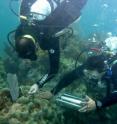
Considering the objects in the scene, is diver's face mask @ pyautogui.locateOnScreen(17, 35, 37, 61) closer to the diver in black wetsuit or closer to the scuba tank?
the scuba tank

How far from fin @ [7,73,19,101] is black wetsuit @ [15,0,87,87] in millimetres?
900

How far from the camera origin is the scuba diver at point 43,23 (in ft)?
17.5

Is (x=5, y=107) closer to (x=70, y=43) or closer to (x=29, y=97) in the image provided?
(x=29, y=97)

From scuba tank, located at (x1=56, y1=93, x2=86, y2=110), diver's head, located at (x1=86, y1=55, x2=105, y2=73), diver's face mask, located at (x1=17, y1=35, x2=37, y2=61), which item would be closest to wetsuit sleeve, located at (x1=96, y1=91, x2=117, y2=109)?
scuba tank, located at (x1=56, y1=93, x2=86, y2=110)

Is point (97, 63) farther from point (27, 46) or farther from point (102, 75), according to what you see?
point (27, 46)

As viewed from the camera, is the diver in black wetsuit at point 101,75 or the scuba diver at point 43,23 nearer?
the scuba diver at point 43,23

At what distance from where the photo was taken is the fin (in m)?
6.45

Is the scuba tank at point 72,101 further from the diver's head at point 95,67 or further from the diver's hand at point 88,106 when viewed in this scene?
the diver's head at point 95,67

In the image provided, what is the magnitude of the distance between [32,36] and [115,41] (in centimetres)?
281

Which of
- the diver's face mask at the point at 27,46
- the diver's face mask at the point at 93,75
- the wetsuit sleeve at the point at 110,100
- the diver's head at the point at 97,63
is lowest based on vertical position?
the wetsuit sleeve at the point at 110,100

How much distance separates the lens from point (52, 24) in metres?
5.86

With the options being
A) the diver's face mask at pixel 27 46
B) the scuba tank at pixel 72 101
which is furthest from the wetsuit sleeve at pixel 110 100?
the diver's face mask at pixel 27 46

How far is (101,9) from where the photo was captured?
58906 mm

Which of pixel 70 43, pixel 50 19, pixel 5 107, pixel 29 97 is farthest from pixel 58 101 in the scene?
pixel 70 43
